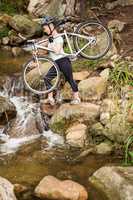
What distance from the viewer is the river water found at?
7875mm

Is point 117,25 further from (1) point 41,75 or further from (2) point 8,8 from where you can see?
(2) point 8,8

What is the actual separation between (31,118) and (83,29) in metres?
2.36

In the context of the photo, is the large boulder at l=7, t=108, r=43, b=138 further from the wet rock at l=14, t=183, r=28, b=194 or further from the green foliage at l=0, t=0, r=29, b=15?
the green foliage at l=0, t=0, r=29, b=15

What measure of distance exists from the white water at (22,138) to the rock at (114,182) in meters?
1.76

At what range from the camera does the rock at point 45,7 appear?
1567cm

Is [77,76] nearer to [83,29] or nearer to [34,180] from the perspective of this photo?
[83,29]

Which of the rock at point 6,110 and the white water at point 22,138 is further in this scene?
the rock at point 6,110

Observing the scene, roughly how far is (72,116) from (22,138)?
1.12 metres

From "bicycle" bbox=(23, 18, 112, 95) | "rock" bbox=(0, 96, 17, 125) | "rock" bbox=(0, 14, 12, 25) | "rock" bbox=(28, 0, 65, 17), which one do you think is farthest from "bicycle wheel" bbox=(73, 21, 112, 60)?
"rock" bbox=(28, 0, 65, 17)

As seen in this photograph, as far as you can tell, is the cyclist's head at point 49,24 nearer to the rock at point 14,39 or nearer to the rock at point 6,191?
the rock at point 6,191

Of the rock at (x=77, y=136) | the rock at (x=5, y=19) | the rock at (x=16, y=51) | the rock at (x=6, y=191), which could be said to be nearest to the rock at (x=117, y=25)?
the rock at (x=16, y=51)

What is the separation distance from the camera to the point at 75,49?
1049 cm

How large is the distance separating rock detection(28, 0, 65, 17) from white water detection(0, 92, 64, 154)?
576 cm

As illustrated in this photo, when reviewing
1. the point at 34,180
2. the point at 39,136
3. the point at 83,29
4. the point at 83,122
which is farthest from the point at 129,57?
the point at 34,180
